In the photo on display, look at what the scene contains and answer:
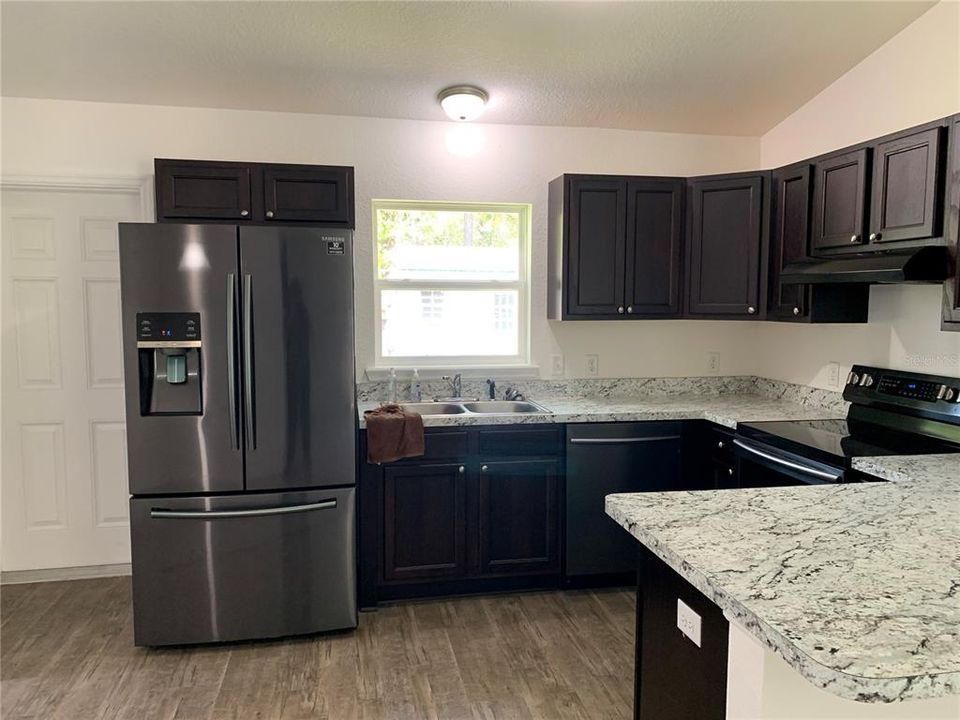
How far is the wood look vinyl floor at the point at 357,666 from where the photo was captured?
7.97ft

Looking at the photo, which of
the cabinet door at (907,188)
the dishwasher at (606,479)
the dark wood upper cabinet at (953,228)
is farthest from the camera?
the dishwasher at (606,479)

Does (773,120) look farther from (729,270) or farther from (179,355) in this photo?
(179,355)

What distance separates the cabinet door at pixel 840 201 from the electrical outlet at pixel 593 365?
1308 mm

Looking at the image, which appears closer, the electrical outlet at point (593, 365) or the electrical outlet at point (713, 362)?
the electrical outlet at point (593, 365)

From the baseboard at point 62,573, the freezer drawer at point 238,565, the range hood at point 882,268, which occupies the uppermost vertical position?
the range hood at point 882,268

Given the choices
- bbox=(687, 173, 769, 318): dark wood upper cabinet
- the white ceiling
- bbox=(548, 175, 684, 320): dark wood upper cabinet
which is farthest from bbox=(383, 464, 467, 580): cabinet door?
the white ceiling

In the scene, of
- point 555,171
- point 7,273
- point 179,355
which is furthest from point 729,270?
point 7,273

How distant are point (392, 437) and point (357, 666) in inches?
37.8

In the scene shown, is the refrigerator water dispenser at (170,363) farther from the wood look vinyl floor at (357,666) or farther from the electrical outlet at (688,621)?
the electrical outlet at (688,621)

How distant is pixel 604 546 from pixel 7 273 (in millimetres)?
3339

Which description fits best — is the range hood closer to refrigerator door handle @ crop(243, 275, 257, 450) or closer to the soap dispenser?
the soap dispenser

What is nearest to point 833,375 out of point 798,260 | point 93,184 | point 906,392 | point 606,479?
point 906,392

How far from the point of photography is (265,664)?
2.72 metres

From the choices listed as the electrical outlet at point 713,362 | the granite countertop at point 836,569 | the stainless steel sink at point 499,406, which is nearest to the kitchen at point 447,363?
the electrical outlet at point 713,362
